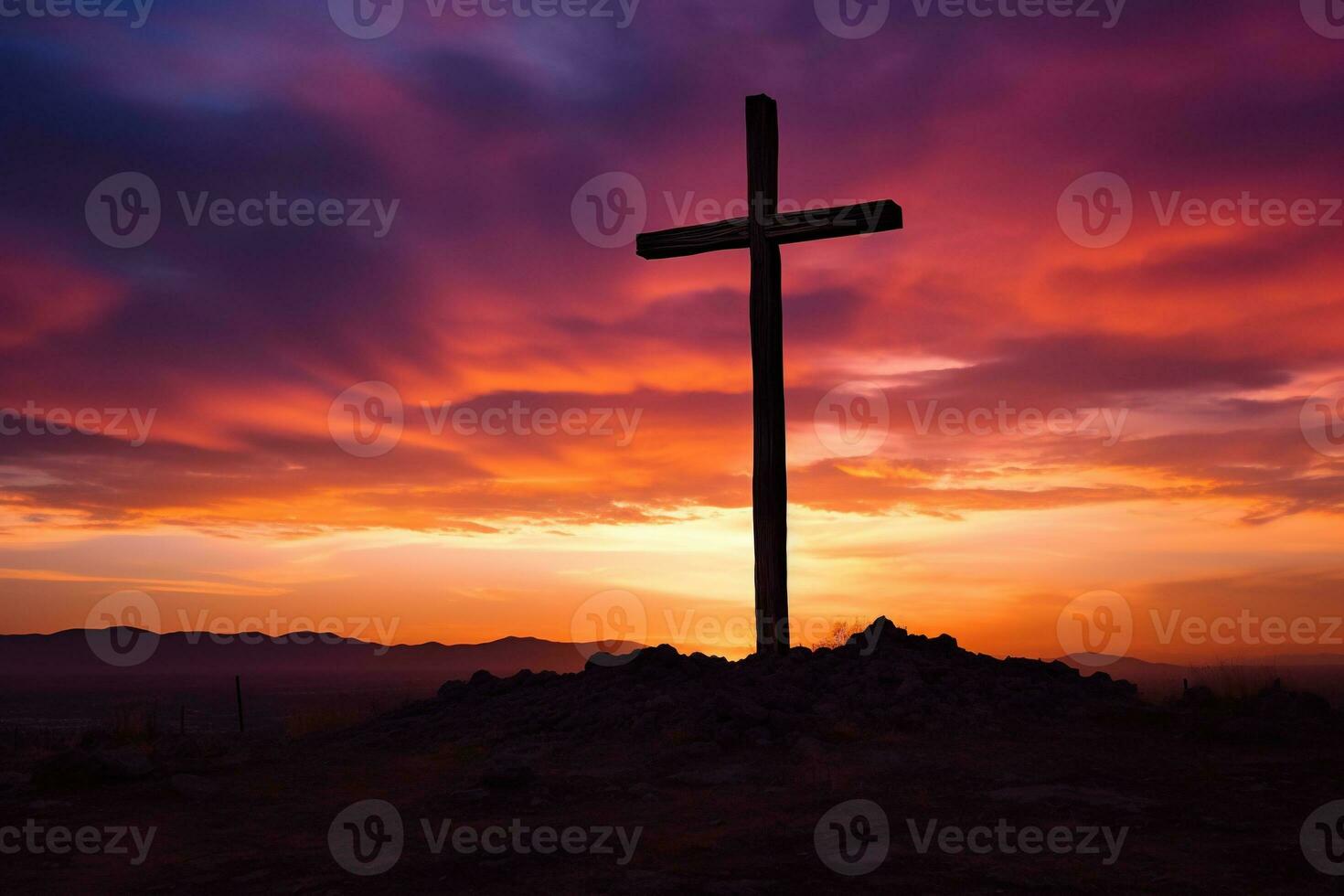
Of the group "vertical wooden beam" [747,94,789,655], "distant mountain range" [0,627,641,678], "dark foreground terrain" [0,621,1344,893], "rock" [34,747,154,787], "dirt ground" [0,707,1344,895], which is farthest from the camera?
"distant mountain range" [0,627,641,678]

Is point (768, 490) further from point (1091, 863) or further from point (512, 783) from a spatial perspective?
point (1091, 863)

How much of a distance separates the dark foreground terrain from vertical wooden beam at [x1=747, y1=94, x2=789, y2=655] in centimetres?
77

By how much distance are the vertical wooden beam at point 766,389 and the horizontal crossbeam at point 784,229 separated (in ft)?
0.70

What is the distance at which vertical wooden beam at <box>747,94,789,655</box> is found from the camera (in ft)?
43.9

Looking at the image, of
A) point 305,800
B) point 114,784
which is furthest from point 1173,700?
point 114,784

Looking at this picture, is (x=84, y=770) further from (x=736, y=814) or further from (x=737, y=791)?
(x=736, y=814)

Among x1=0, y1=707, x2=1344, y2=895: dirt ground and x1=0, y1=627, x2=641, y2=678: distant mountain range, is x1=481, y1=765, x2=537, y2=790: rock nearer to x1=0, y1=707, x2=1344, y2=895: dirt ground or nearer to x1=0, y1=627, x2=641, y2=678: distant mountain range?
x1=0, y1=707, x2=1344, y2=895: dirt ground

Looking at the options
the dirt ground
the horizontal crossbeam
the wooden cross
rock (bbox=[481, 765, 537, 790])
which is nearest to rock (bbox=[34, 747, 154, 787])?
the dirt ground

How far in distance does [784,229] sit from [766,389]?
2.17 metres

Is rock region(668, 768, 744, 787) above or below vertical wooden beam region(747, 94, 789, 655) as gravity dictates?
below

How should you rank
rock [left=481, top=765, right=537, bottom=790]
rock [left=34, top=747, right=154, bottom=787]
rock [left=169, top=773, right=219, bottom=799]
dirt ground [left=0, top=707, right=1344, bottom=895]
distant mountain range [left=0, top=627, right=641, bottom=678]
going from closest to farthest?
1. dirt ground [left=0, top=707, right=1344, bottom=895]
2. rock [left=481, top=765, right=537, bottom=790]
3. rock [left=169, top=773, right=219, bottom=799]
4. rock [left=34, top=747, right=154, bottom=787]
5. distant mountain range [left=0, top=627, right=641, bottom=678]

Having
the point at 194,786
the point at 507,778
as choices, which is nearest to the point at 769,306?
the point at 507,778

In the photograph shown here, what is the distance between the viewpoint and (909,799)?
8422mm

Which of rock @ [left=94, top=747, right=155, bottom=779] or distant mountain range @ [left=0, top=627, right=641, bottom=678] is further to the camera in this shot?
distant mountain range @ [left=0, top=627, right=641, bottom=678]
